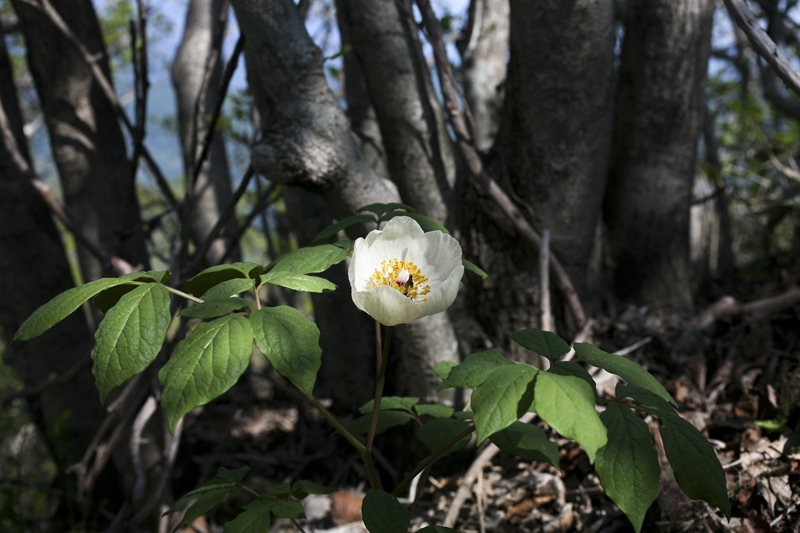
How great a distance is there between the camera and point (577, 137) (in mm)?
1708

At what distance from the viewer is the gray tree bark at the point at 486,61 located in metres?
2.45

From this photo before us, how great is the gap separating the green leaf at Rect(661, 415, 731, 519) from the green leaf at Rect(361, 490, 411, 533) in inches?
16.4

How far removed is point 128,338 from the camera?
691 millimetres

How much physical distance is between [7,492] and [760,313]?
3378mm

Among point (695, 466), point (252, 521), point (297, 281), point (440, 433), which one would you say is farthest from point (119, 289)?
point (695, 466)

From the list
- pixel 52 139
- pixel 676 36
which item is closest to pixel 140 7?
pixel 52 139

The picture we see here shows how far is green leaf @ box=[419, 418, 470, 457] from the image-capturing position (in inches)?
38.9

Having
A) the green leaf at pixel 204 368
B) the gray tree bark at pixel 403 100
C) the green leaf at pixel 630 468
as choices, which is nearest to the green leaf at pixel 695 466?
the green leaf at pixel 630 468

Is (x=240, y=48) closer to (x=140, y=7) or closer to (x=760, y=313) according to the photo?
(x=140, y=7)

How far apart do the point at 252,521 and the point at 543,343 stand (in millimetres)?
579

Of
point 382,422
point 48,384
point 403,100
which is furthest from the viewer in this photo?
point 48,384

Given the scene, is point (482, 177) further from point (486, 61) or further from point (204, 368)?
point (204, 368)

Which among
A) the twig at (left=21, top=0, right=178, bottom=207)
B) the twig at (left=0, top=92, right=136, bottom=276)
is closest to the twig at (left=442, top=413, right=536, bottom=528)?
the twig at (left=0, top=92, right=136, bottom=276)

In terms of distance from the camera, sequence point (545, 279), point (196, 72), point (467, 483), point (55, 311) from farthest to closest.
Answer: point (196, 72) < point (545, 279) < point (467, 483) < point (55, 311)
